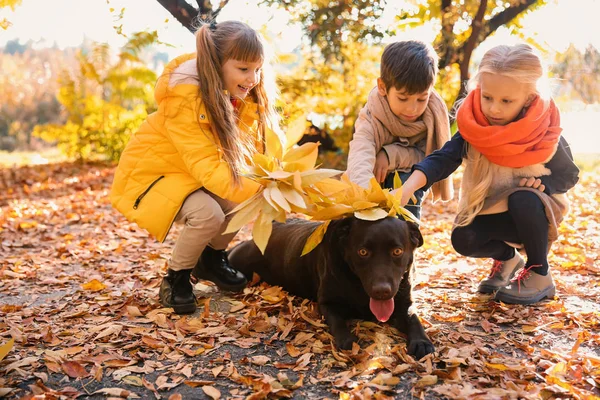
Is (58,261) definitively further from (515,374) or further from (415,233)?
(515,374)

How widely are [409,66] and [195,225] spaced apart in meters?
1.67

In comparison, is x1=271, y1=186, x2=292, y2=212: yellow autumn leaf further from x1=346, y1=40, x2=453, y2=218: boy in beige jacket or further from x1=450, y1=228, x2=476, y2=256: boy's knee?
x1=450, y1=228, x2=476, y2=256: boy's knee

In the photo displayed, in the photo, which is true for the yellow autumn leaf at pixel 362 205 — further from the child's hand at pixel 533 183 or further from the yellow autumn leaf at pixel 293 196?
the child's hand at pixel 533 183

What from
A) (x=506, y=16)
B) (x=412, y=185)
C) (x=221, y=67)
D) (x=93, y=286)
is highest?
(x=506, y=16)

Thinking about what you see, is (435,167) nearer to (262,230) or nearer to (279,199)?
(279,199)

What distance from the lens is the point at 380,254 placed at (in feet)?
9.77

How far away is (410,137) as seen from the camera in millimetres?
4121

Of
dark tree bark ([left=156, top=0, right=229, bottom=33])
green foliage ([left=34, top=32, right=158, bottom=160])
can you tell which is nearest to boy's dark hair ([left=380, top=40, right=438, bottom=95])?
dark tree bark ([left=156, top=0, right=229, bottom=33])

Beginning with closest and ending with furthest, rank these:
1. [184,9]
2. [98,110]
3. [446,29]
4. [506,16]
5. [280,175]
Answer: [280,175] → [184,9] → [446,29] → [506,16] → [98,110]

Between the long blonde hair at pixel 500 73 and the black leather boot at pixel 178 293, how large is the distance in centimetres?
192

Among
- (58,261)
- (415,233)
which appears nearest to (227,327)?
(415,233)

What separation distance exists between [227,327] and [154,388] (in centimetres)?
79

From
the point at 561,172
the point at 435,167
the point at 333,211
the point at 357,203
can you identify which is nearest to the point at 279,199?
the point at 333,211

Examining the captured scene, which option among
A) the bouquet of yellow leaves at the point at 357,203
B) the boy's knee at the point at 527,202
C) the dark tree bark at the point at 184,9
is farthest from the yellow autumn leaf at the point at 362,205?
the dark tree bark at the point at 184,9
